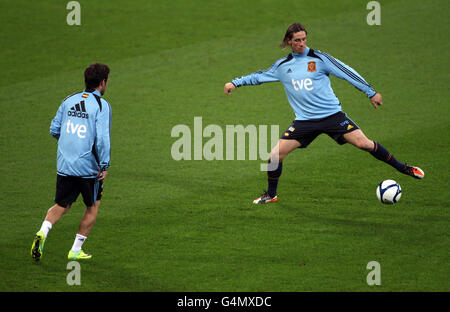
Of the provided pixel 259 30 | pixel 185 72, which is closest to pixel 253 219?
pixel 185 72

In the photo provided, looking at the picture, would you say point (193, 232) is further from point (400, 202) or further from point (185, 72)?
point (185, 72)

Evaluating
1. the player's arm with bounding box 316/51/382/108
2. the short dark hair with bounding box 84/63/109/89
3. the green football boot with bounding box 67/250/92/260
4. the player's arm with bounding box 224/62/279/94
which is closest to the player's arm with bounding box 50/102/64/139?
the short dark hair with bounding box 84/63/109/89

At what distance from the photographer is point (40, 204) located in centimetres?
891

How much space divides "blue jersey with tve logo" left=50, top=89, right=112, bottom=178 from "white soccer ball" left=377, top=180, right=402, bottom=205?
350 cm

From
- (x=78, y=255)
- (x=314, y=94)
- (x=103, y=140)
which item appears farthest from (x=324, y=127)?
(x=78, y=255)

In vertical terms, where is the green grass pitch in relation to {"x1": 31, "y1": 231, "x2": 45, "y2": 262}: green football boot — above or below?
above

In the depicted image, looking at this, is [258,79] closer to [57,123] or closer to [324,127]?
[324,127]

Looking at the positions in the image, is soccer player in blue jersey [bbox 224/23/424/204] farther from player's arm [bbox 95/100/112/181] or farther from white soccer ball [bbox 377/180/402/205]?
player's arm [bbox 95/100/112/181]

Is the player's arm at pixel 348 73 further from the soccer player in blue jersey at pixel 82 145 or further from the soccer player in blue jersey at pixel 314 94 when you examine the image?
the soccer player in blue jersey at pixel 82 145

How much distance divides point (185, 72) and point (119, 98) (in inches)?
81.7

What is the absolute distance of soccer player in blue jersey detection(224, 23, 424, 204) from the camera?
8336mm

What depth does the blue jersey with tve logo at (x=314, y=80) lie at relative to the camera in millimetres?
8344

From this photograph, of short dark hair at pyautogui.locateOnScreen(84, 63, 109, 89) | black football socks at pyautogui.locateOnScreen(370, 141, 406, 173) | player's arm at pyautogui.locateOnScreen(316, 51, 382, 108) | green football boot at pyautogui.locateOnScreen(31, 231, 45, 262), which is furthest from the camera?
black football socks at pyautogui.locateOnScreen(370, 141, 406, 173)

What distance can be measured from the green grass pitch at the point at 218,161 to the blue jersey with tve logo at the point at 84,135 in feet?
3.45
